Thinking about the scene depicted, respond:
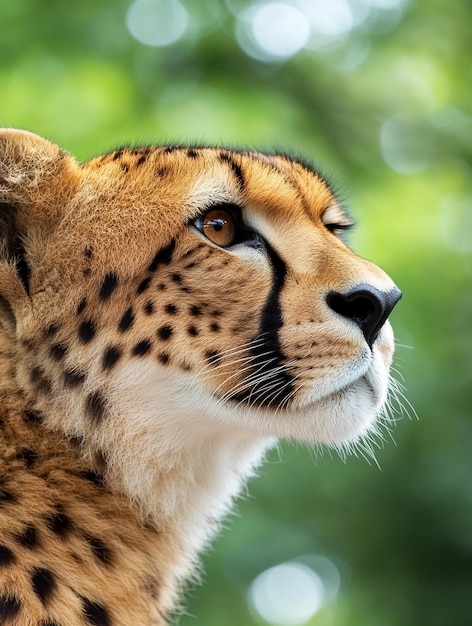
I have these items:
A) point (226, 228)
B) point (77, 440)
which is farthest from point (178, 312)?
point (77, 440)

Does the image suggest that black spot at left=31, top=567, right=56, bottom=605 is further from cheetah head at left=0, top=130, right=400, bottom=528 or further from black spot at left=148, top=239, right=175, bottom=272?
black spot at left=148, top=239, right=175, bottom=272

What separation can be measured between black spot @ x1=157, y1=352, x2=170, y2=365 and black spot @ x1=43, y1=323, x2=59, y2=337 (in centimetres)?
33

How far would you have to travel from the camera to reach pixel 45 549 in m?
2.70

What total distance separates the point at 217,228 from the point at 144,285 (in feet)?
1.01

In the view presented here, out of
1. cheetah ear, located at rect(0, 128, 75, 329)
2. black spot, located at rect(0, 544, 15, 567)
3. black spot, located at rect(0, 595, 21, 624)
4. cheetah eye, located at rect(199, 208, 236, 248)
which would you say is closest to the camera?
black spot, located at rect(0, 595, 21, 624)

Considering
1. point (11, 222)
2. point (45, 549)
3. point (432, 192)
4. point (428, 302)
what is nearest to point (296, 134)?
point (432, 192)

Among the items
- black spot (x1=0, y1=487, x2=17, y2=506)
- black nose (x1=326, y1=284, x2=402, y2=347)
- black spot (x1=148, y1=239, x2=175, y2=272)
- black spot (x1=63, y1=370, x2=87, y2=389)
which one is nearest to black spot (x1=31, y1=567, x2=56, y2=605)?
black spot (x1=0, y1=487, x2=17, y2=506)

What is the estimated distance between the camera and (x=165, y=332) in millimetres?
2957

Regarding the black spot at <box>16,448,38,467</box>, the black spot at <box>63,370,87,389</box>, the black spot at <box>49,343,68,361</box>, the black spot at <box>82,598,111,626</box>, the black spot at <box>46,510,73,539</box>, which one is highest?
the black spot at <box>49,343,68,361</box>

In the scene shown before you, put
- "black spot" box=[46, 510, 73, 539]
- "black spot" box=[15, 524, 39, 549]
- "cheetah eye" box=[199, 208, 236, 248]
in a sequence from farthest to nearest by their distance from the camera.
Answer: "cheetah eye" box=[199, 208, 236, 248] < "black spot" box=[46, 510, 73, 539] < "black spot" box=[15, 524, 39, 549]

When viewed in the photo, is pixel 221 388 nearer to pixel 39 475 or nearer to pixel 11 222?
pixel 39 475

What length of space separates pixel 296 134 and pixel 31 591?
6.19 m

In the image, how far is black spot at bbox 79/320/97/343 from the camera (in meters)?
2.97

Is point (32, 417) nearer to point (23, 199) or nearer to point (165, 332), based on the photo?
point (165, 332)
